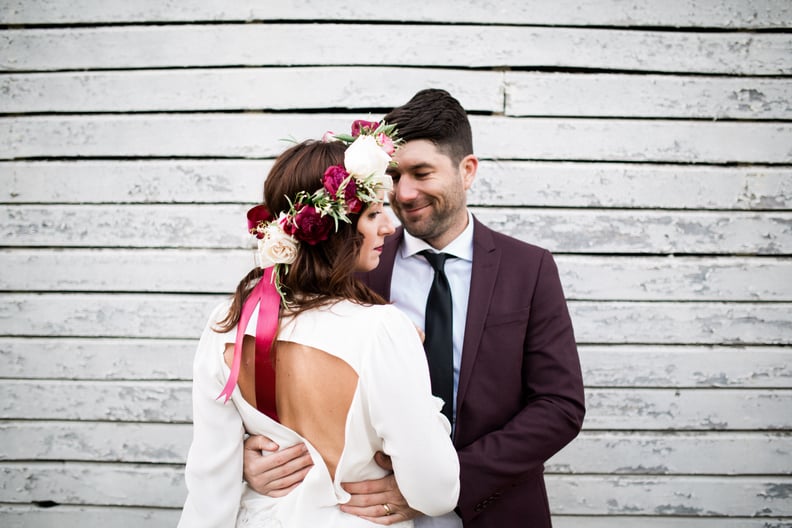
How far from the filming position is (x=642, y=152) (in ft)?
8.31

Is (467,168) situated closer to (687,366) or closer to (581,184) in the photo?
(581,184)

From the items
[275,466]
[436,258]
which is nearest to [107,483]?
[275,466]

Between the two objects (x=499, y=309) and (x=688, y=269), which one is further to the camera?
(x=688, y=269)

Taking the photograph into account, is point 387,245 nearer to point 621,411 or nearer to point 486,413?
point 486,413

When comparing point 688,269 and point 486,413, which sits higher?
point 688,269

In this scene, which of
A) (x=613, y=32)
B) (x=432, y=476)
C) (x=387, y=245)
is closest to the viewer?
(x=432, y=476)

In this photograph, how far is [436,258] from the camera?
6.23 ft

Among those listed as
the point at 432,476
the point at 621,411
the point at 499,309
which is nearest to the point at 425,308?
the point at 499,309

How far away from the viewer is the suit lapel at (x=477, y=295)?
172 cm

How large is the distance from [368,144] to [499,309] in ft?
2.61

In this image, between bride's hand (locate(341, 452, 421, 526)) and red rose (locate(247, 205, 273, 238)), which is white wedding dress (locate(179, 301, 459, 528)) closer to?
bride's hand (locate(341, 452, 421, 526))

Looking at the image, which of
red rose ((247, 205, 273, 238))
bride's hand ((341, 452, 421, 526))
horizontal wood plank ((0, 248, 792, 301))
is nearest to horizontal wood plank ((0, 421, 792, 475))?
horizontal wood plank ((0, 248, 792, 301))

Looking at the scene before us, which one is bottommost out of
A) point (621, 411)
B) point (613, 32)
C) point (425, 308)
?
point (621, 411)

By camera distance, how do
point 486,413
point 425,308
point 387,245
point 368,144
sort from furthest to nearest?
point 387,245 < point 425,308 < point 486,413 < point 368,144
